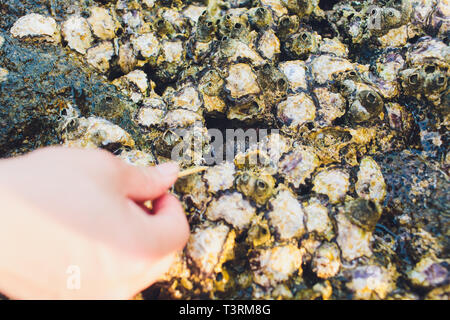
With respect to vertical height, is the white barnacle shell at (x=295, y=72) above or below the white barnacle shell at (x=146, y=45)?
below

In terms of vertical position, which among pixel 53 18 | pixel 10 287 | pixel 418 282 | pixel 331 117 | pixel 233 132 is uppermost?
pixel 53 18

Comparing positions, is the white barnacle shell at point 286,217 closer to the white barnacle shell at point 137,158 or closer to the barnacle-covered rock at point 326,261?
the barnacle-covered rock at point 326,261

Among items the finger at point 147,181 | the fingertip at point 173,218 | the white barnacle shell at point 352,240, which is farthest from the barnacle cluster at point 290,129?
the finger at point 147,181

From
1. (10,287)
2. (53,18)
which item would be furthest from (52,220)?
(53,18)

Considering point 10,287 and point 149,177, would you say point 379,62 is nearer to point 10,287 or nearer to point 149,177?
point 149,177

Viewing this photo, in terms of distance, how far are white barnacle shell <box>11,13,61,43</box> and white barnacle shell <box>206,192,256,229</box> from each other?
148 centimetres

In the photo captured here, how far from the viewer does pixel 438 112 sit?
1691 millimetres

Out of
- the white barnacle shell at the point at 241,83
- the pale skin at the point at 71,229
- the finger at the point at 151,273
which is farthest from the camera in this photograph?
the white barnacle shell at the point at 241,83

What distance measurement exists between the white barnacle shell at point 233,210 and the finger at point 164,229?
0.23m

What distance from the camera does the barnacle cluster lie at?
1.34 meters

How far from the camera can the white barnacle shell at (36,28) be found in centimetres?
182

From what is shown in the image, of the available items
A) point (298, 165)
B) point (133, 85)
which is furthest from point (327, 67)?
point (133, 85)

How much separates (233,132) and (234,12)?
933 mm

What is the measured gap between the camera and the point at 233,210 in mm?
1444
